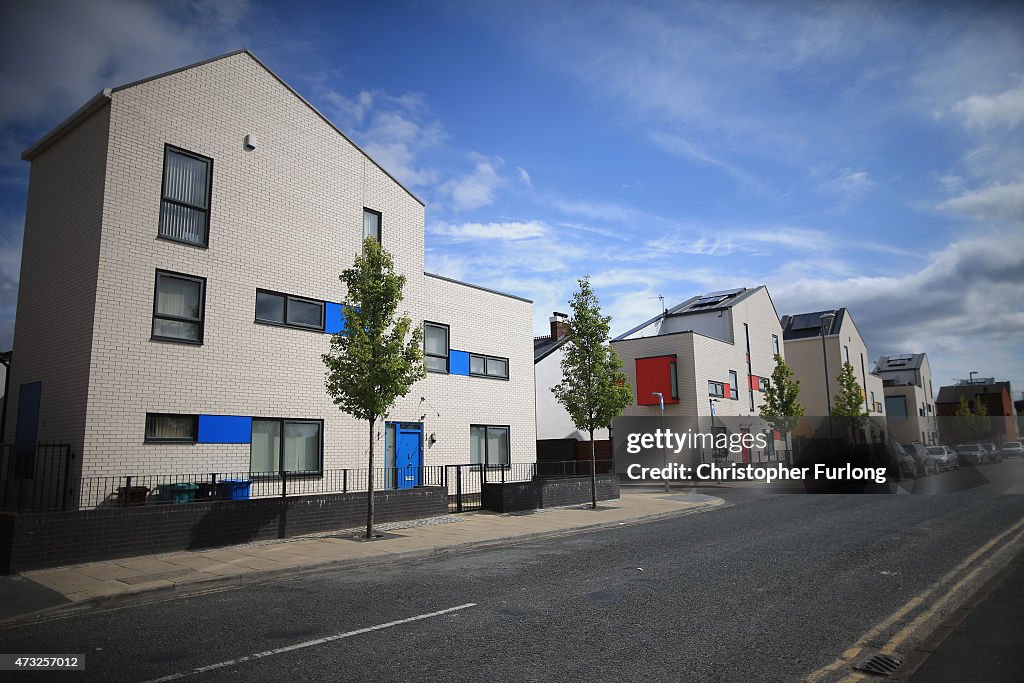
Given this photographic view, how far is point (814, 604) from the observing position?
7.60 m

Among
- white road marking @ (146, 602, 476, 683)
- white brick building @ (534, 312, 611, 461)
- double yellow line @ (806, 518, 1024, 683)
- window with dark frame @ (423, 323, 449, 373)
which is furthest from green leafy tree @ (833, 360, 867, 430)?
white road marking @ (146, 602, 476, 683)

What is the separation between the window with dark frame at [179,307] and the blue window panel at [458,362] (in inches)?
334

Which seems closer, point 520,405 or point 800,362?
point 520,405

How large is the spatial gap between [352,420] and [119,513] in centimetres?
721

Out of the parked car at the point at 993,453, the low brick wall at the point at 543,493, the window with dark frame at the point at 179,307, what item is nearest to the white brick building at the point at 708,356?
the low brick wall at the point at 543,493

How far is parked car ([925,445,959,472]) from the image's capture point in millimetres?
35688

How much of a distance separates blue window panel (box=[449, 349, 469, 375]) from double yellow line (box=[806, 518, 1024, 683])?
14.9 m

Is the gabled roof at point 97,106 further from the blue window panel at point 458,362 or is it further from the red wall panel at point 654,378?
the red wall panel at point 654,378

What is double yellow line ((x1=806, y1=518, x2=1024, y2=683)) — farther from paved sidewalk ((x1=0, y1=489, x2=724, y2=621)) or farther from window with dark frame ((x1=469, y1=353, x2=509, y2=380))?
window with dark frame ((x1=469, y1=353, x2=509, y2=380))

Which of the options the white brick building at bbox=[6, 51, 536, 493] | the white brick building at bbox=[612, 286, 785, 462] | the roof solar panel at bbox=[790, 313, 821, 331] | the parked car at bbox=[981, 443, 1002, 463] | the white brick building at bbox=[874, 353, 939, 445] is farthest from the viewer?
the white brick building at bbox=[874, 353, 939, 445]

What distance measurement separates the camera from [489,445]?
23.1 m

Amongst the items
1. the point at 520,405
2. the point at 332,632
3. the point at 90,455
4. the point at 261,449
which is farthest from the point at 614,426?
the point at 332,632

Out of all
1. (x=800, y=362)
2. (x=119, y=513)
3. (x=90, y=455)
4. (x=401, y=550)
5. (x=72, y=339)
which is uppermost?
(x=800, y=362)

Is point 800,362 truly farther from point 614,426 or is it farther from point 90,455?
point 90,455
